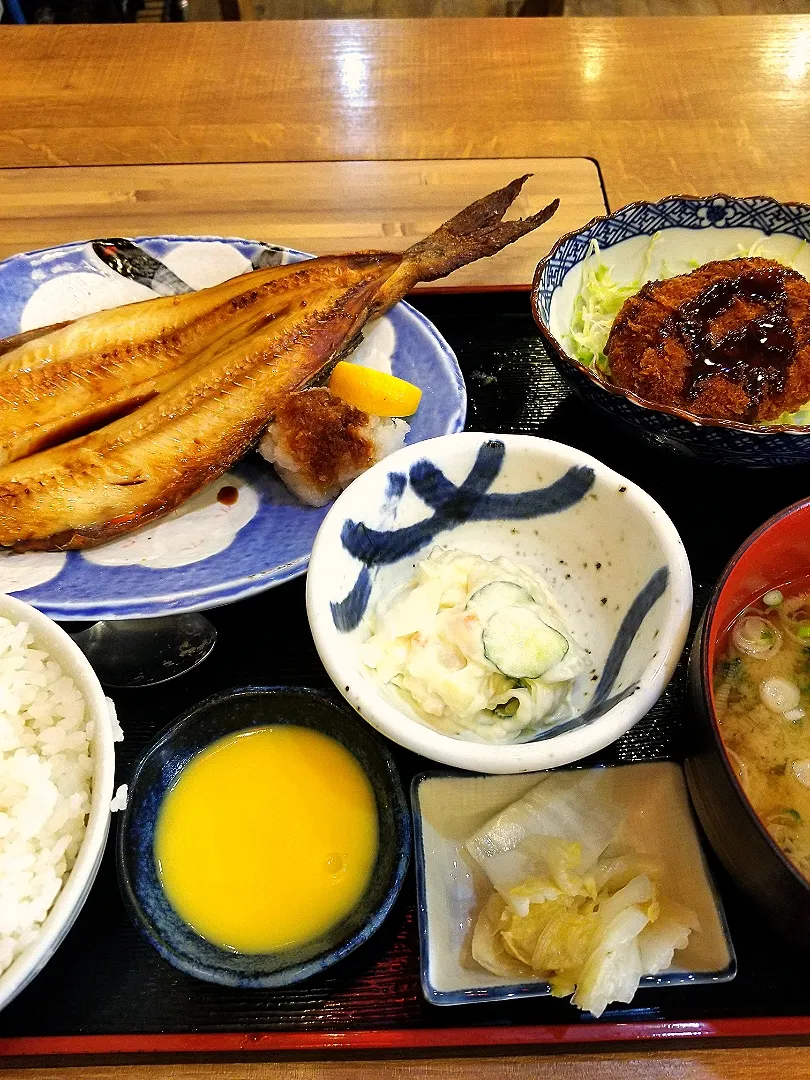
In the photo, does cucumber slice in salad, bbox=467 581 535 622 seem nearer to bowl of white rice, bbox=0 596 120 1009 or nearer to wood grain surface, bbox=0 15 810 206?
bowl of white rice, bbox=0 596 120 1009

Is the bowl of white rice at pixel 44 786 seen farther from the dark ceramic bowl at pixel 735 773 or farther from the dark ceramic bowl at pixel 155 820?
the dark ceramic bowl at pixel 735 773

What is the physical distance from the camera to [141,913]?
942mm

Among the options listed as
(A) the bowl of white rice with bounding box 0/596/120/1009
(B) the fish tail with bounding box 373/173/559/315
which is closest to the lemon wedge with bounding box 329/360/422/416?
(B) the fish tail with bounding box 373/173/559/315

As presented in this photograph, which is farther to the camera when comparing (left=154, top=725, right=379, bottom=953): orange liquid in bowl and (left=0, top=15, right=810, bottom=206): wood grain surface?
(left=0, top=15, right=810, bottom=206): wood grain surface

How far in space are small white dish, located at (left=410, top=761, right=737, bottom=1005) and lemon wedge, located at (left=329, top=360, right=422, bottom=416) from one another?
76 cm

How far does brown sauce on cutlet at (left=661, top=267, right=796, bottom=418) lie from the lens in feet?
4.55

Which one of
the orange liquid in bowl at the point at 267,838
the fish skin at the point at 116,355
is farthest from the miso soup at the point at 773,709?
A: the fish skin at the point at 116,355

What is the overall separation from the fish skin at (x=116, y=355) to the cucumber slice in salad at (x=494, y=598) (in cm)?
79

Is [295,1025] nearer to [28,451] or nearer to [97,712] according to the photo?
[97,712]

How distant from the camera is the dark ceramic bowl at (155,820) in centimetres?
92

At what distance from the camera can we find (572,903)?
0.95m

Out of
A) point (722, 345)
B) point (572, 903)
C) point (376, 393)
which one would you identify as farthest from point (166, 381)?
point (572, 903)

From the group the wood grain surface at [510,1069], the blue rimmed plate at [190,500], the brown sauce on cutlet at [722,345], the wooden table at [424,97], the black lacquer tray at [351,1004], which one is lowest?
the wood grain surface at [510,1069]

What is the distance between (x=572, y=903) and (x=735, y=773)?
0.25 metres
